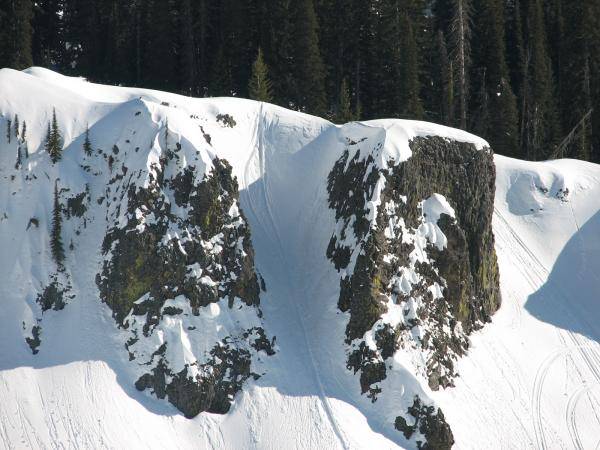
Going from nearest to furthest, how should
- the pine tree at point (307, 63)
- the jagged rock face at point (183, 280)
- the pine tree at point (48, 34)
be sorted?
1. the jagged rock face at point (183, 280)
2. the pine tree at point (307, 63)
3. the pine tree at point (48, 34)

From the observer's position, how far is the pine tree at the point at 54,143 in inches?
1020

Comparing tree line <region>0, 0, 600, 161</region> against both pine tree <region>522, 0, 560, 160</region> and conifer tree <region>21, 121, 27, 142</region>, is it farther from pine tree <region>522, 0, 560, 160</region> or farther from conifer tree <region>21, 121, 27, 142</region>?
conifer tree <region>21, 121, 27, 142</region>

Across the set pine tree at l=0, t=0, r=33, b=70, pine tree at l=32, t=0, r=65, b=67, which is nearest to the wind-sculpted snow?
pine tree at l=0, t=0, r=33, b=70

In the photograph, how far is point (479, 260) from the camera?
27953 mm

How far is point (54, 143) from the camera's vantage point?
25922mm


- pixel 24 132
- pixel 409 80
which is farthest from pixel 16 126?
pixel 409 80

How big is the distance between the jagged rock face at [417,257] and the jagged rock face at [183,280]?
332 centimetres

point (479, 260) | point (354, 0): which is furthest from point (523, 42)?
point (479, 260)

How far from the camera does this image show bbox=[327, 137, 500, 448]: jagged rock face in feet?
80.4

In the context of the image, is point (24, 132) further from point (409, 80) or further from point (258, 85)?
point (409, 80)

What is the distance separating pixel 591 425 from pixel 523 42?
32.8 meters

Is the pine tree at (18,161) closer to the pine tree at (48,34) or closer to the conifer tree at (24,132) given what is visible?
the conifer tree at (24,132)

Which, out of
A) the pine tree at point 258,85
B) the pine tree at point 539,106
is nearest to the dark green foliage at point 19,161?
the pine tree at point 258,85

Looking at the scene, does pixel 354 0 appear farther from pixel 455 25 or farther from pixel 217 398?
pixel 217 398
